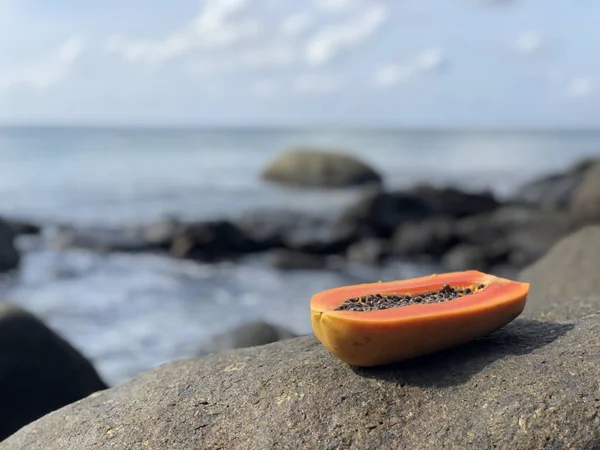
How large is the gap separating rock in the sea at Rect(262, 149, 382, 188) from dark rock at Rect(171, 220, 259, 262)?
14.7m

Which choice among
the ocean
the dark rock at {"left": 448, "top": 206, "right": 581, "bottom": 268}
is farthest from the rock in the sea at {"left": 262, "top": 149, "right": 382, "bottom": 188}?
the dark rock at {"left": 448, "top": 206, "right": 581, "bottom": 268}

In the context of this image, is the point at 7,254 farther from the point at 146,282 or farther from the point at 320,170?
the point at 320,170

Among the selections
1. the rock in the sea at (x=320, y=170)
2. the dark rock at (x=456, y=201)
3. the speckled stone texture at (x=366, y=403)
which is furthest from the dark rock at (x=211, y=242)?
the rock in the sea at (x=320, y=170)

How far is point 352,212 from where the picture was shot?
15219 millimetres

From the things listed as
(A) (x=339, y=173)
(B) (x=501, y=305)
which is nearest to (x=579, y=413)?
(B) (x=501, y=305)

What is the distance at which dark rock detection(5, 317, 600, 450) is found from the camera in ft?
7.22

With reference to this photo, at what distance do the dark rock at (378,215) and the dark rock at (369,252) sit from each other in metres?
0.88

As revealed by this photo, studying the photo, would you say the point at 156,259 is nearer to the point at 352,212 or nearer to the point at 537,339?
the point at 352,212

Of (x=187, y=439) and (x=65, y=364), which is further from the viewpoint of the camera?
(x=65, y=364)

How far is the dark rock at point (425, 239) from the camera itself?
522 inches

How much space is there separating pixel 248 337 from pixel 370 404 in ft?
12.1

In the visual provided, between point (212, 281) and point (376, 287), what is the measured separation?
8.60 m

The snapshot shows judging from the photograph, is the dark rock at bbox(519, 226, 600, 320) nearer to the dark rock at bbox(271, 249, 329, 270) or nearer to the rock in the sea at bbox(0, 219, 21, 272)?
the dark rock at bbox(271, 249, 329, 270)

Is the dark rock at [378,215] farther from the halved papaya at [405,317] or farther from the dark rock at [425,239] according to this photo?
the halved papaya at [405,317]
